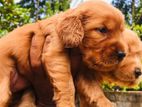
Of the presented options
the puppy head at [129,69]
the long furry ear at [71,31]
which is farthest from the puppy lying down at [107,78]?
the long furry ear at [71,31]

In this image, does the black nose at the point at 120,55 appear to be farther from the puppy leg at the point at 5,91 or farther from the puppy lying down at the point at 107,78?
the puppy leg at the point at 5,91

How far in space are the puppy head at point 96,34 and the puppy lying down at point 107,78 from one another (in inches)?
2.5

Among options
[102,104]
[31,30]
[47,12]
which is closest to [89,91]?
[102,104]

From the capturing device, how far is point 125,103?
12.4 ft

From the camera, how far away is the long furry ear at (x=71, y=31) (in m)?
1.22

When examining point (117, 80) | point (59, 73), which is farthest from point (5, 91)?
point (117, 80)

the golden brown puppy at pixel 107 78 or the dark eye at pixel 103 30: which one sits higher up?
the dark eye at pixel 103 30

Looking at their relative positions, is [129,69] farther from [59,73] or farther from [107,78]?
[59,73]

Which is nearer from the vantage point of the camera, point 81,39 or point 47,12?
point 81,39

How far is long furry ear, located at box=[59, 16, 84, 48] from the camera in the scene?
1.22 meters

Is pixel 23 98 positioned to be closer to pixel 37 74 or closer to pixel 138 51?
pixel 37 74

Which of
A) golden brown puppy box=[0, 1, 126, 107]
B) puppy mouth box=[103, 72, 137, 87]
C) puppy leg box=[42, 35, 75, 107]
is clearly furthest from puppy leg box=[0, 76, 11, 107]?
puppy mouth box=[103, 72, 137, 87]

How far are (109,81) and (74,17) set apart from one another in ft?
0.79

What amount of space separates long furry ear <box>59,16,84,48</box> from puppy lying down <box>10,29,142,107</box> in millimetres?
118
